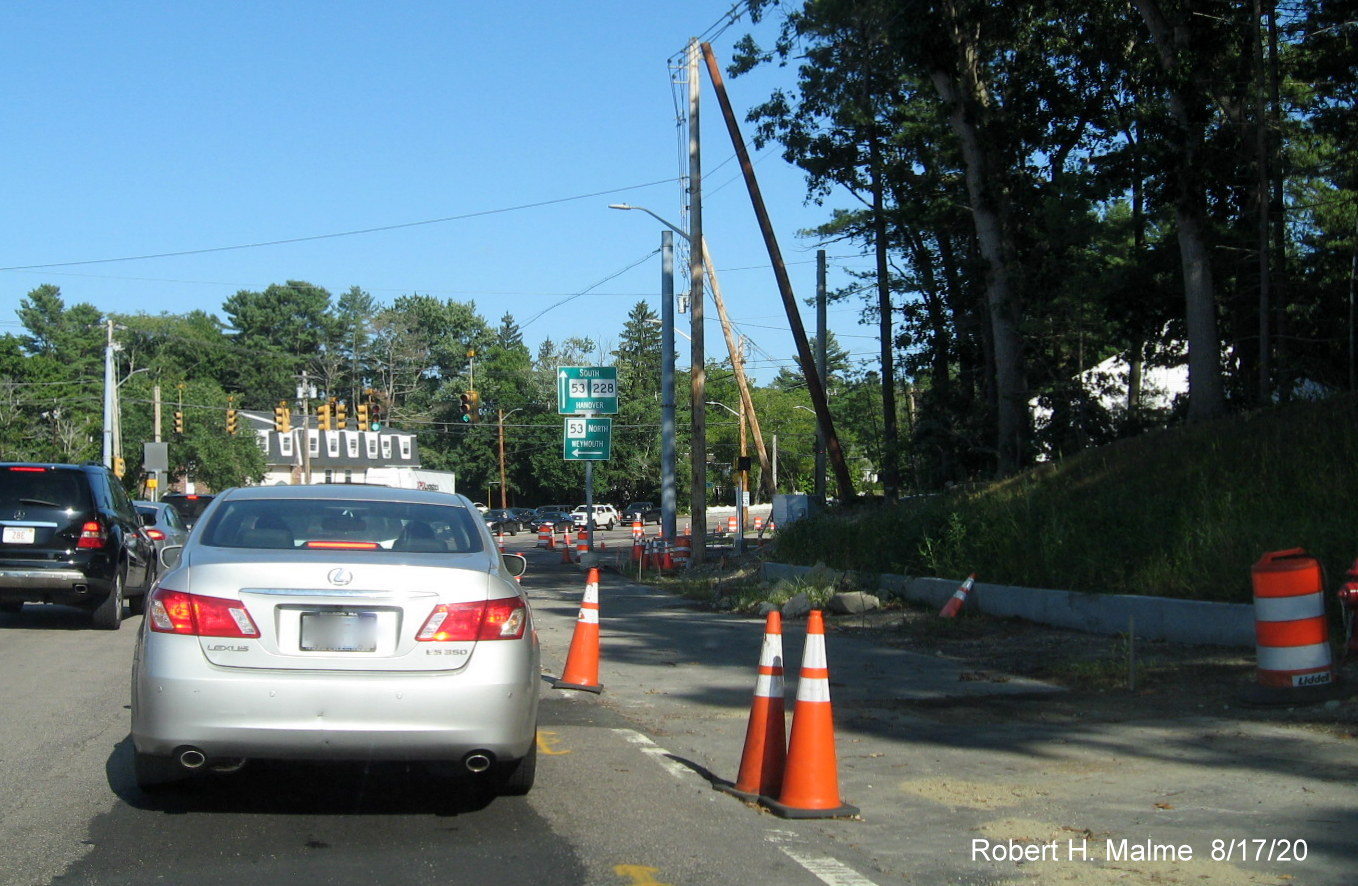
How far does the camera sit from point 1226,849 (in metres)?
5.53

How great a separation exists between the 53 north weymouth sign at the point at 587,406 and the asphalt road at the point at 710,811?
23803mm

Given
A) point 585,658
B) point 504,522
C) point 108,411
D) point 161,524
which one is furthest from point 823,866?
point 504,522

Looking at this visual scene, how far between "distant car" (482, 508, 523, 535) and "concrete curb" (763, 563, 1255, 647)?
154 ft

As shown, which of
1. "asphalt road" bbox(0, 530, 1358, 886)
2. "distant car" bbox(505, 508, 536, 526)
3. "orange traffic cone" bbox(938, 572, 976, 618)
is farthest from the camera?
"distant car" bbox(505, 508, 536, 526)

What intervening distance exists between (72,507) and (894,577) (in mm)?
10305

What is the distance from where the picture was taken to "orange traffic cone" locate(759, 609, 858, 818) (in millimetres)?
6062

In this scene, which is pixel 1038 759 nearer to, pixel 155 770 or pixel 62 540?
pixel 155 770

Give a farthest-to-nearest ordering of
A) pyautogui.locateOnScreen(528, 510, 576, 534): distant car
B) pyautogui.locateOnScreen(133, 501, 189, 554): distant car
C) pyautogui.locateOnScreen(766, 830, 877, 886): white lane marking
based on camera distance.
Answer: pyautogui.locateOnScreen(528, 510, 576, 534): distant car → pyautogui.locateOnScreen(133, 501, 189, 554): distant car → pyautogui.locateOnScreen(766, 830, 877, 886): white lane marking

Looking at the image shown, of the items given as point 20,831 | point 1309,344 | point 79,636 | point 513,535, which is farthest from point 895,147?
point 513,535

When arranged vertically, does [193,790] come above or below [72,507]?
below

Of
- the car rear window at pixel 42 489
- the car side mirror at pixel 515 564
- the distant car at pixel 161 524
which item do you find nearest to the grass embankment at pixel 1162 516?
the car side mirror at pixel 515 564

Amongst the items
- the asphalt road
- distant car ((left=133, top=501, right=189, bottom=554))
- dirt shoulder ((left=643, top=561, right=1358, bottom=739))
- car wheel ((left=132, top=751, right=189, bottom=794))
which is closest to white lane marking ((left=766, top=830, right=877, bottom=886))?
the asphalt road

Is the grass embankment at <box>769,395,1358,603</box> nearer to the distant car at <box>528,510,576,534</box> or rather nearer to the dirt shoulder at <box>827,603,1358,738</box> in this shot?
the dirt shoulder at <box>827,603,1358,738</box>

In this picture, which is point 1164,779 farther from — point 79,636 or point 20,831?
point 79,636
